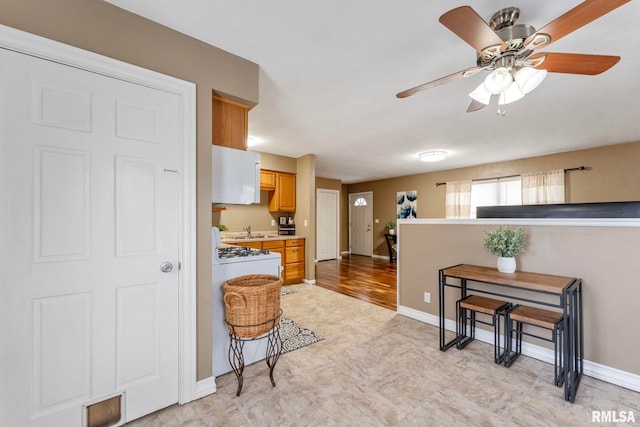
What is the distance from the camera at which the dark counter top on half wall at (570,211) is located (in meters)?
2.13

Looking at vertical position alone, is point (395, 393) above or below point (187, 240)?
below

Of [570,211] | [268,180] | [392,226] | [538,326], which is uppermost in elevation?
[268,180]

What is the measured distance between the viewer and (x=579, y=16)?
3.86 feet

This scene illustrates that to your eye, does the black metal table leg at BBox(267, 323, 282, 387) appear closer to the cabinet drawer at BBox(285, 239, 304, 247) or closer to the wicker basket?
the wicker basket

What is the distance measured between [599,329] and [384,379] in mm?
1766

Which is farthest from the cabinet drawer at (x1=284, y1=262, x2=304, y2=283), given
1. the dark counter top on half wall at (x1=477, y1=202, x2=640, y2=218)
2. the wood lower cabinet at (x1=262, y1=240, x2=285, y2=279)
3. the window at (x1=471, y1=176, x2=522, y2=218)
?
the window at (x1=471, y1=176, x2=522, y2=218)

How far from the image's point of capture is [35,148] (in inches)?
52.5

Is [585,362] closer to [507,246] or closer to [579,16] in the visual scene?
[507,246]

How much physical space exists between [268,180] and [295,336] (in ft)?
10.1

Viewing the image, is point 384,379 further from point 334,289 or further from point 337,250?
point 337,250

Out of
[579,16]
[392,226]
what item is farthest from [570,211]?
[392,226]

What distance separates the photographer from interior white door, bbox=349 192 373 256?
8.58 m

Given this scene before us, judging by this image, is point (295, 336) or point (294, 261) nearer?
point (295, 336)

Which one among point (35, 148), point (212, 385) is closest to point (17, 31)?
point (35, 148)
